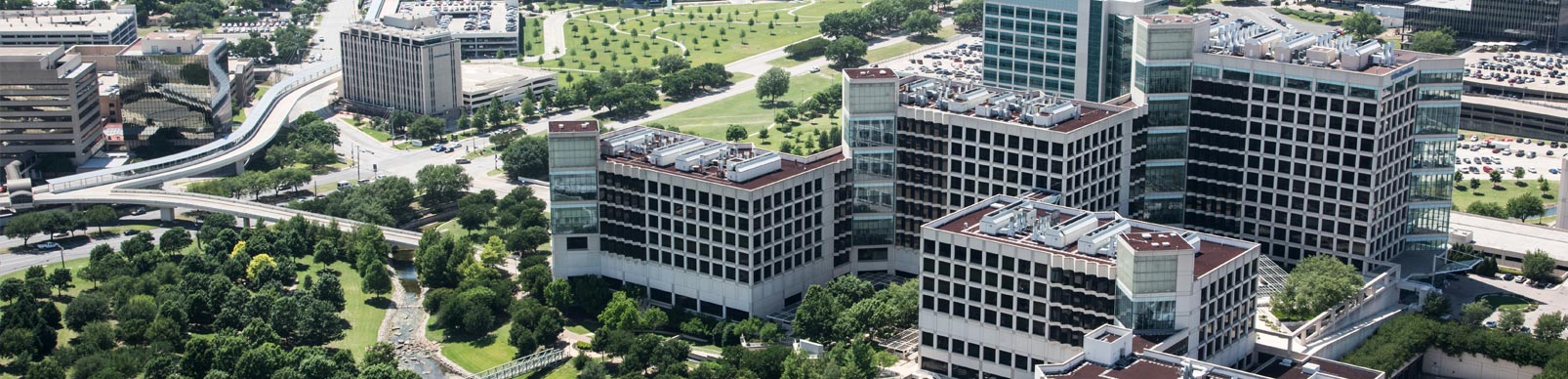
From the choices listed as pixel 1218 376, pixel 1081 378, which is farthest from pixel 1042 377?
pixel 1218 376

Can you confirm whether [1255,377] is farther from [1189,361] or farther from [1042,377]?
[1042,377]

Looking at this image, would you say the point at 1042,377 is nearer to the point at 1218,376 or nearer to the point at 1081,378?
the point at 1081,378

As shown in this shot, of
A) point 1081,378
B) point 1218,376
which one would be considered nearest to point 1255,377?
point 1218,376

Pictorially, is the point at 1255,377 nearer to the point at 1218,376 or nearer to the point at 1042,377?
the point at 1218,376

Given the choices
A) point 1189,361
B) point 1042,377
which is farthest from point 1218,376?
point 1042,377

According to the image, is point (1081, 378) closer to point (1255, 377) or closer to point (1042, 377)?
point (1042, 377)
